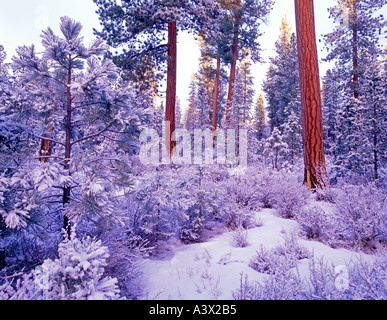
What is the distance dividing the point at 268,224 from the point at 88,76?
362cm

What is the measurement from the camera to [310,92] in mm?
6039

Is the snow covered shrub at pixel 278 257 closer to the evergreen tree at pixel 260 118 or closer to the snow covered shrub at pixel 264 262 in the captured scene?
the snow covered shrub at pixel 264 262

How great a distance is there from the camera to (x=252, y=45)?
16.2m

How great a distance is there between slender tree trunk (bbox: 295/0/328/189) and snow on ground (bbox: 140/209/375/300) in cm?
288

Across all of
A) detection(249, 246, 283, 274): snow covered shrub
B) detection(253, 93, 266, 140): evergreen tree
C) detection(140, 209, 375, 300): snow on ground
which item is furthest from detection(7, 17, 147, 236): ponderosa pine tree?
detection(253, 93, 266, 140): evergreen tree

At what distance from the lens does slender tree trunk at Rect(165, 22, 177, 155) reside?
9.60 metres

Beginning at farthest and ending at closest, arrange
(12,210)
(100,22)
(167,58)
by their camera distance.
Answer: (167,58) < (100,22) < (12,210)

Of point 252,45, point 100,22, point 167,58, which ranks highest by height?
point 252,45

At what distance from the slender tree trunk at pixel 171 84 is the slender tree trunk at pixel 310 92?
16.7ft

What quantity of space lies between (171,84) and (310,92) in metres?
5.78

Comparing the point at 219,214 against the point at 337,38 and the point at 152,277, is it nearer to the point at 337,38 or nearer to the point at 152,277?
the point at 152,277

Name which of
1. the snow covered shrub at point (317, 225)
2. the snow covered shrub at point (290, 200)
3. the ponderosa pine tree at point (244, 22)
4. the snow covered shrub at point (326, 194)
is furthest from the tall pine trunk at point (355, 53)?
the snow covered shrub at point (317, 225)
